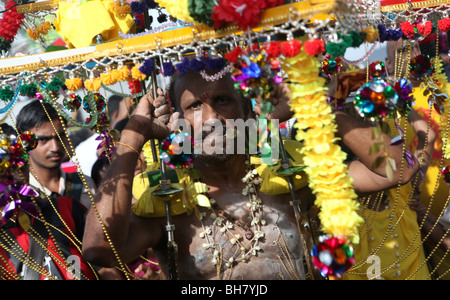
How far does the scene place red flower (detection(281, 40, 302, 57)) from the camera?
221 cm

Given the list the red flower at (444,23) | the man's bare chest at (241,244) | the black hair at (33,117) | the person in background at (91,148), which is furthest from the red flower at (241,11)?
the person in background at (91,148)

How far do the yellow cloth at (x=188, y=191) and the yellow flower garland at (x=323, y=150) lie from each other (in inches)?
25.5

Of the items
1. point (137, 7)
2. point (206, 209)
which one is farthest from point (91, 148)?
point (206, 209)

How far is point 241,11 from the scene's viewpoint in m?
2.26

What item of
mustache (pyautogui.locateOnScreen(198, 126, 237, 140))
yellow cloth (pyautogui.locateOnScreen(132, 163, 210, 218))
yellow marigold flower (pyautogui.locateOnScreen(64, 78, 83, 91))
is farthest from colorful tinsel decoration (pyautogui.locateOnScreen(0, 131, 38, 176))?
mustache (pyautogui.locateOnScreen(198, 126, 237, 140))

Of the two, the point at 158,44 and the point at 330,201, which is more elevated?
the point at 158,44

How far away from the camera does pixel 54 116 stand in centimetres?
431

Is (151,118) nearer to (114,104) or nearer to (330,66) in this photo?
(330,66)

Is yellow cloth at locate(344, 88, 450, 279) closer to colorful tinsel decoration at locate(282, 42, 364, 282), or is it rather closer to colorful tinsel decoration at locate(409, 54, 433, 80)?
colorful tinsel decoration at locate(409, 54, 433, 80)

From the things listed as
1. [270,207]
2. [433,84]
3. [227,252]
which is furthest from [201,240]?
[433,84]

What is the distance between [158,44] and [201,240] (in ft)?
3.42

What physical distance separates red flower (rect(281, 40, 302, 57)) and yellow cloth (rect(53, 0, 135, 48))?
1151 mm

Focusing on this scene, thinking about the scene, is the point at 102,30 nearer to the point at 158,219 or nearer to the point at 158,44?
the point at 158,44

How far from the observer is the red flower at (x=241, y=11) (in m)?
2.26
